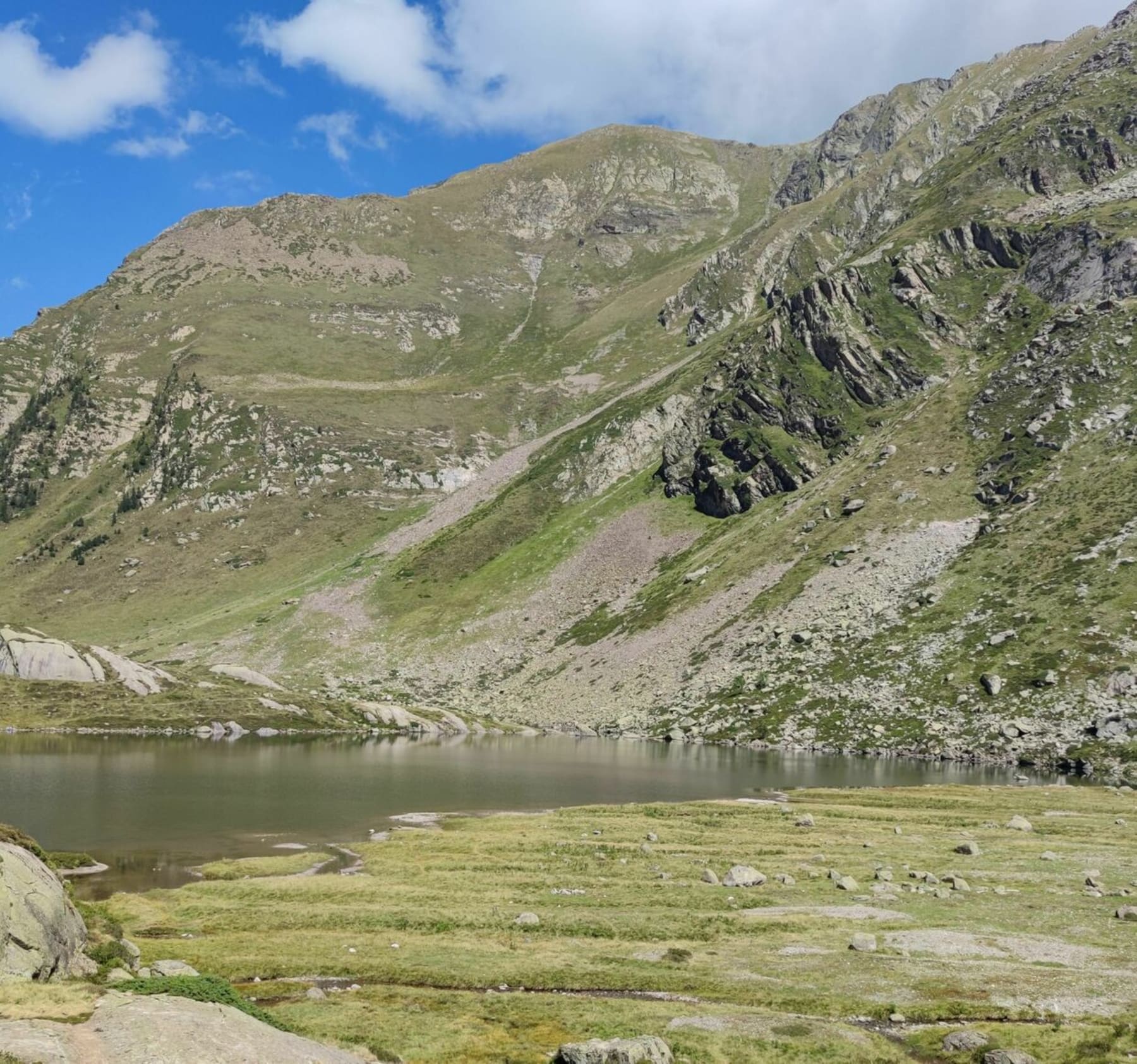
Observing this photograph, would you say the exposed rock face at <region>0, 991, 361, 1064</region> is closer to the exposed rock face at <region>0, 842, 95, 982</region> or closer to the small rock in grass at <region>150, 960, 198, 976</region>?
the exposed rock face at <region>0, 842, 95, 982</region>

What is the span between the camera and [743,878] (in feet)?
158

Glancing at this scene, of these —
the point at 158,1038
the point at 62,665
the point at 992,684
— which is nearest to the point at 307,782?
the point at 158,1038

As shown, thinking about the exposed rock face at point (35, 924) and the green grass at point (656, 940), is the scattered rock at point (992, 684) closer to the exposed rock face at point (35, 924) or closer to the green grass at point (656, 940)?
the green grass at point (656, 940)

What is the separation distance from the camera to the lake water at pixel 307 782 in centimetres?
6103

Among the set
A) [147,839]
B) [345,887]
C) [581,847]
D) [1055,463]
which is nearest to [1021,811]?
[581,847]

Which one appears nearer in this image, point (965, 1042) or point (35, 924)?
point (965, 1042)

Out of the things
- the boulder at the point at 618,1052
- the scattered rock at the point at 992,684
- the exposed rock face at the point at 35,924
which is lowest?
the boulder at the point at 618,1052

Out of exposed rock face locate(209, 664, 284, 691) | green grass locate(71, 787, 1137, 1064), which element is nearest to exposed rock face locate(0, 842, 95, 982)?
green grass locate(71, 787, 1137, 1064)

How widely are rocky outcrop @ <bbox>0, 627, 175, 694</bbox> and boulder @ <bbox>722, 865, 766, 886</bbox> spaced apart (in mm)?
131239

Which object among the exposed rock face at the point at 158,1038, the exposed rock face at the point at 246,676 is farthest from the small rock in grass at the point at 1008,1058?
the exposed rock face at the point at 246,676

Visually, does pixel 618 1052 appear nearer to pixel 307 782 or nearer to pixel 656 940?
pixel 656 940

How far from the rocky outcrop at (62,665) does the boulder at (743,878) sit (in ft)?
431

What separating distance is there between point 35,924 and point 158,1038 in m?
11.4

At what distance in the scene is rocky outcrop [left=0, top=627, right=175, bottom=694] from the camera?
15450 centimetres
